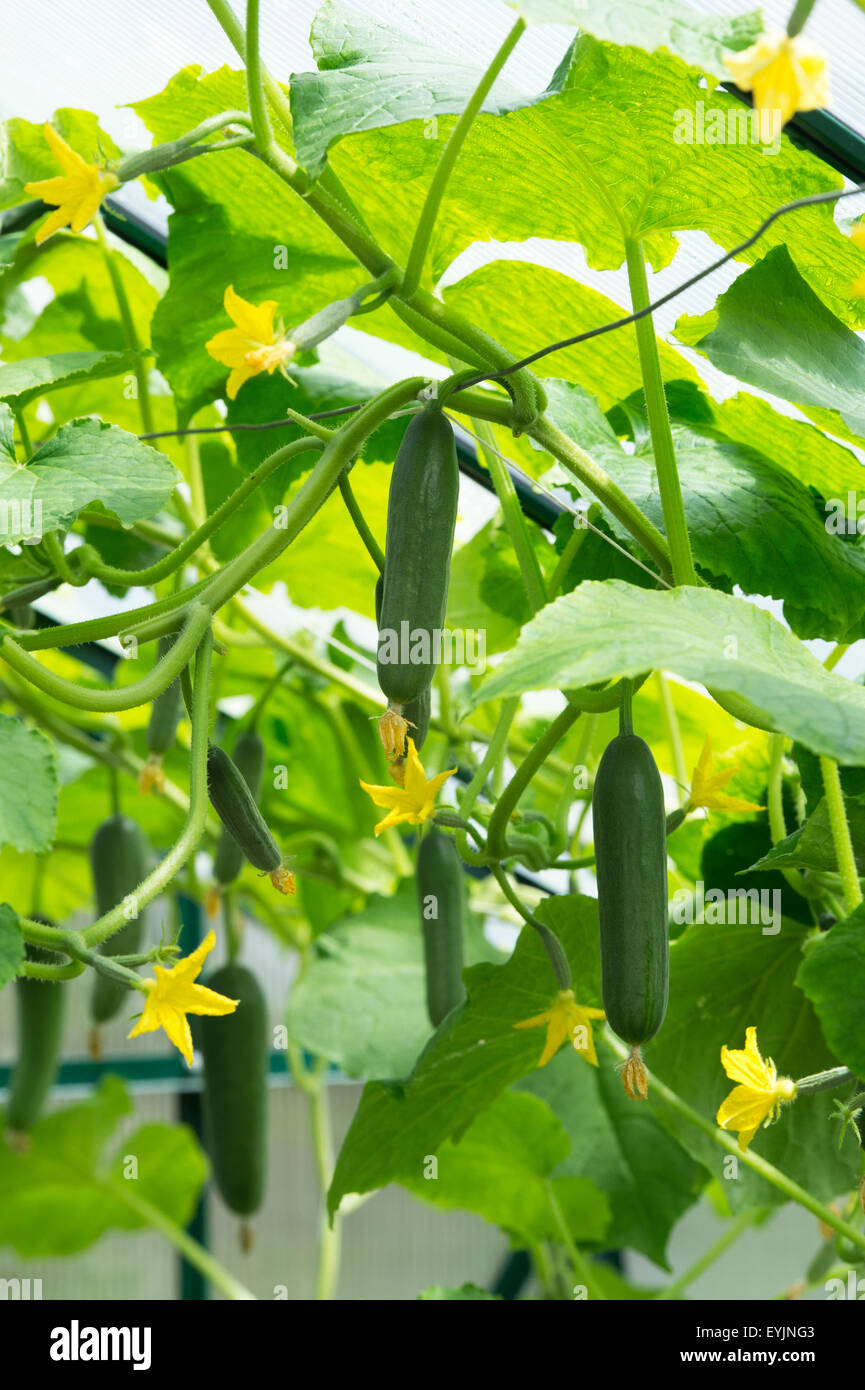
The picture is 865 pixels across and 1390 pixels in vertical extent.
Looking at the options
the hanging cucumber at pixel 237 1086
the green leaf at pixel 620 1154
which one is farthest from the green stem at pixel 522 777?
the green leaf at pixel 620 1154

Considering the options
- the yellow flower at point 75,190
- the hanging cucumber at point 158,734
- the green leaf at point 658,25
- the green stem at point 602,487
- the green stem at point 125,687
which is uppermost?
the green leaf at point 658,25

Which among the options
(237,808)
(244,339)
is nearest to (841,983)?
(237,808)

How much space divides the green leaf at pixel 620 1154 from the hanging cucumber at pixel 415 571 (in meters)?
0.90

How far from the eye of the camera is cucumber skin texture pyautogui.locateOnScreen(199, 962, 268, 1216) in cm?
122

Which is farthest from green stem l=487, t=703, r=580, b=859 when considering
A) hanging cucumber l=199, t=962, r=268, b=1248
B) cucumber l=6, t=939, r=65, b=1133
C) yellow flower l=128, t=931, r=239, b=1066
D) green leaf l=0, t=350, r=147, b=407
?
cucumber l=6, t=939, r=65, b=1133

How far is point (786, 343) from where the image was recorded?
72cm

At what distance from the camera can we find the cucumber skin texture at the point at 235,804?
586 mm

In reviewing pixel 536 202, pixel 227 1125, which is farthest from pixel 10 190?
pixel 227 1125

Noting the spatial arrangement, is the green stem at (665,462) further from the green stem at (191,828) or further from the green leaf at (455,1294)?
the green leaf at (455,1294)

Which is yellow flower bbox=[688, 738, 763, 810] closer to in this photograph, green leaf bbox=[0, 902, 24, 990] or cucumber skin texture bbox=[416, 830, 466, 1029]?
cucumber skin texture bbox=[416, 830, 466, 1029]

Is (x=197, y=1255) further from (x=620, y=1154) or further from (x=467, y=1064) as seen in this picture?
(x=467, y=1064)

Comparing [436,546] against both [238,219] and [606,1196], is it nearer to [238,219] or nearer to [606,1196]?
[238,219]

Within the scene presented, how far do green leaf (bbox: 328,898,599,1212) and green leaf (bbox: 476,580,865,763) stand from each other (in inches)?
14.0

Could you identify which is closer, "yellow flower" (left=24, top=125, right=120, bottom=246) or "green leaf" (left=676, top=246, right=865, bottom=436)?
"yellow flower" (left=24, top=125, right=120, bottom=246)
